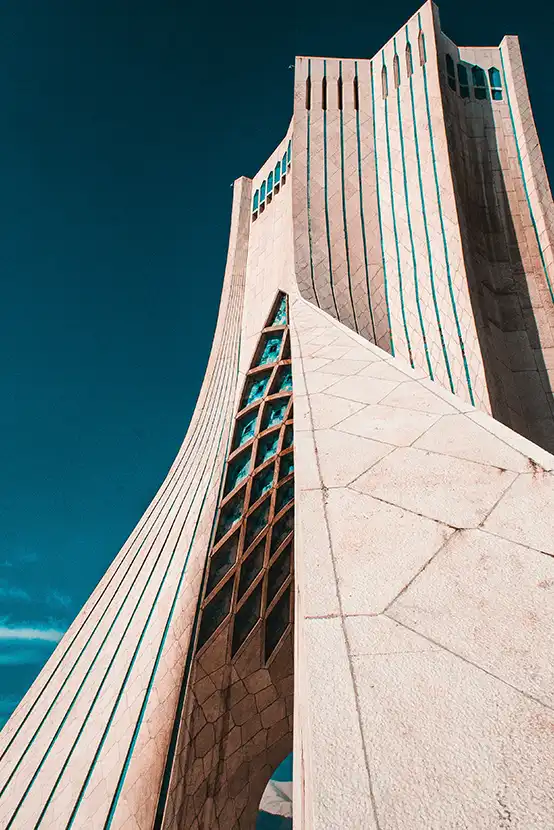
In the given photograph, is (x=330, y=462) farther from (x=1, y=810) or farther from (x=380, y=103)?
(x=380, y=103)

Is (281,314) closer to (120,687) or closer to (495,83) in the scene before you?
(495,83)

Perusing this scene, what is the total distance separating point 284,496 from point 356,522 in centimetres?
484

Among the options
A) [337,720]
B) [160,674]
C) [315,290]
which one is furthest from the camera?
[315,290]

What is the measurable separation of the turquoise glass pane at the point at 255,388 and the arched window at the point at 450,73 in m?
5.27

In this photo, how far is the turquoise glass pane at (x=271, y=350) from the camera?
687 centimetres

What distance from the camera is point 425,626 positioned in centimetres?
119

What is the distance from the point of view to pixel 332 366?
317 cm

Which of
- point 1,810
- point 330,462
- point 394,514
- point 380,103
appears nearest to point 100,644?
point 1,810

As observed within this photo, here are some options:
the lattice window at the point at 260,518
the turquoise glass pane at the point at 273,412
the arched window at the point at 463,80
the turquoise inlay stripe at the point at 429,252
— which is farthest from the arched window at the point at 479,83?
the turquoise glass pane at the point at 273,412

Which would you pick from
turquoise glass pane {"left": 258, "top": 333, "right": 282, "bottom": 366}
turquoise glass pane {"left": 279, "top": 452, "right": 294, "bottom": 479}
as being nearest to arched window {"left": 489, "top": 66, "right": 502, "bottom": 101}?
turquoise glass pane {"left": 258, "top": 333, "right": 282, "bottom": 366}

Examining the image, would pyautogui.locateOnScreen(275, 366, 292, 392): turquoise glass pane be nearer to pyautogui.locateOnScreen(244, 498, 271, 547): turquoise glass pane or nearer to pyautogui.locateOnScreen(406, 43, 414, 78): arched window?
pyautogui.locateOnScreen(244, 498, 271, 547): turquoise glass pane

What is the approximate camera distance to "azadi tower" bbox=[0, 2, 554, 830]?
1.00 m

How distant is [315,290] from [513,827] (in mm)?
6130

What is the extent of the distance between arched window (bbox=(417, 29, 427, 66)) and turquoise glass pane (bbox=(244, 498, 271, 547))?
6.81m
